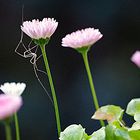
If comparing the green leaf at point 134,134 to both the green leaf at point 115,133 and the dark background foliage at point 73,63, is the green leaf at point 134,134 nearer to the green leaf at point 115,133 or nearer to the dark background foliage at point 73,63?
the green leaf at point 115,133

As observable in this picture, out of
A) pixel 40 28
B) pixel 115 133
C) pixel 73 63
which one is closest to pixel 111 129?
pixel 115 133

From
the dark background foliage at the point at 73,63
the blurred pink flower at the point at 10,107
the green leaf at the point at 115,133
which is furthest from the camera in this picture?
the dark background foliage at the point at 73,63

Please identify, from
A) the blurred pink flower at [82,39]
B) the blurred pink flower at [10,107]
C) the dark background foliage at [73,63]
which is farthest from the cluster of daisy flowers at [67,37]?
the dark background foliage at [73,63]

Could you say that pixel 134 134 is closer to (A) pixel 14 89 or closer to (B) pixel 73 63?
(A) pixel 14 89

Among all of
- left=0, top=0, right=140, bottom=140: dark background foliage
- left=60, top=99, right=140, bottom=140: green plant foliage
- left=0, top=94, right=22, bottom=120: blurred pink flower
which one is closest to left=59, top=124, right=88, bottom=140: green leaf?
left=60, top=99, right=140, bottom=140: green plant foliage

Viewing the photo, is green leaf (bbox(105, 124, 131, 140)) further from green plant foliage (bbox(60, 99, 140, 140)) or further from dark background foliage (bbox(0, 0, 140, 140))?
dark background foliage (bbox(0, 0, 140, 140))

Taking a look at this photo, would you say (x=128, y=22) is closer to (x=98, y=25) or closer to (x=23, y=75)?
(x=98, y=25)
